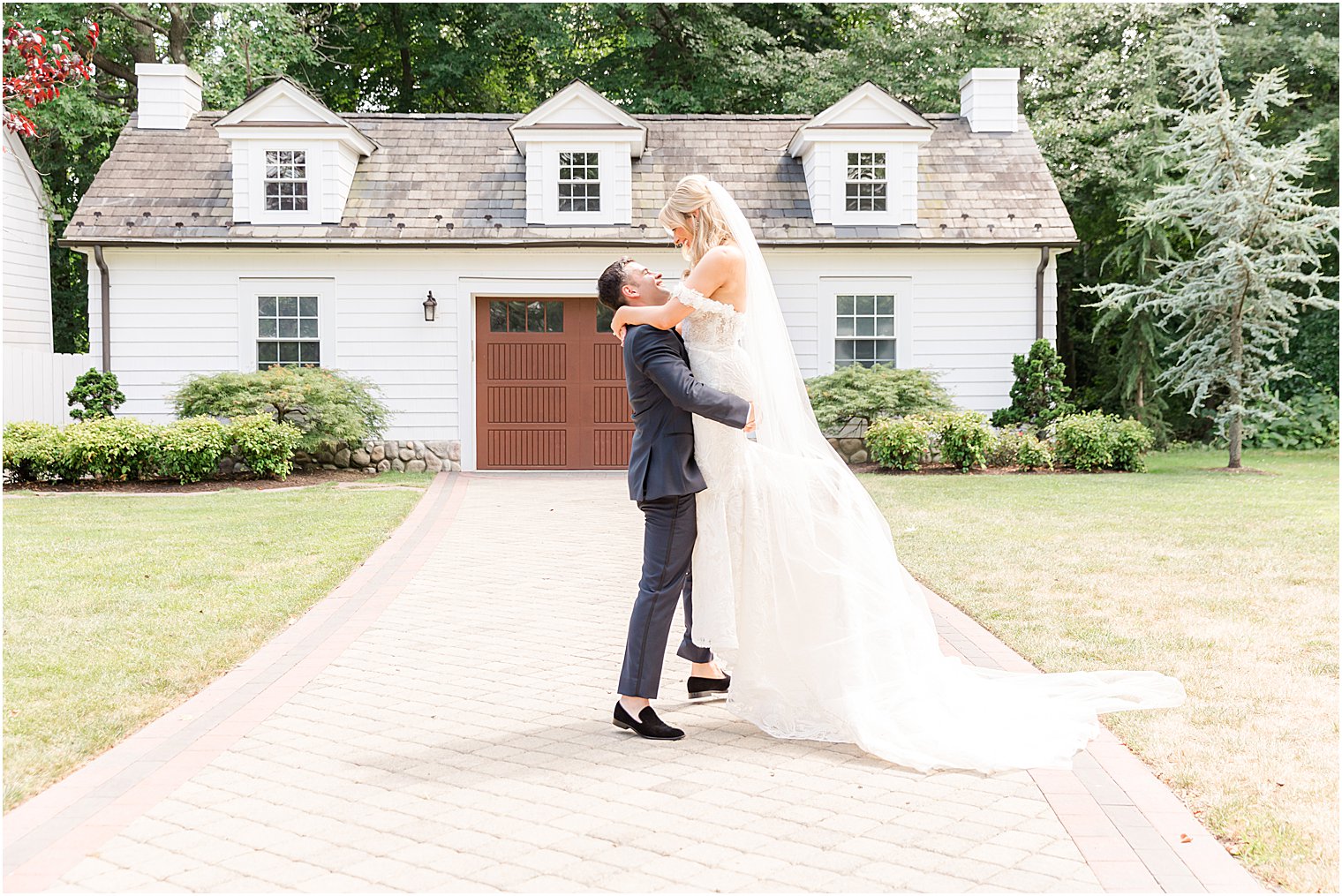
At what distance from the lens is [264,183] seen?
58.0 ft

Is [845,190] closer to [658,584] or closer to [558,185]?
[558,185]

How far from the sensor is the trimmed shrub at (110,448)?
47.3 feet

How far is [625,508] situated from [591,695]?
24.0 ft

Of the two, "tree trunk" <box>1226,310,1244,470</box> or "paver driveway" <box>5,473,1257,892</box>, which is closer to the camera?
"paver driveway" <box>5,473,1257,892</box>

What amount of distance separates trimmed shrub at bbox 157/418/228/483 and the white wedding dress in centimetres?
1144

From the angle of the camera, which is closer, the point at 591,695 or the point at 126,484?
the point at 591,695

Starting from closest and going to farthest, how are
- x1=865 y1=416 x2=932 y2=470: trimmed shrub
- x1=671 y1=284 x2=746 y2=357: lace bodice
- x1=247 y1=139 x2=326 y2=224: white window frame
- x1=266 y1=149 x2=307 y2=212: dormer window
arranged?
x1=671 y1=284 x2=746 y2=357: lace bodice → x1=865 y1=416 x2=932 y2=470: trimmed shrub → x1=247 y1=139 x2=326 y2=224: white window frame → x1=266 y1=149 x2=307 y2=212: dormer window

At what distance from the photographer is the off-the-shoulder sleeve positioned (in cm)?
475

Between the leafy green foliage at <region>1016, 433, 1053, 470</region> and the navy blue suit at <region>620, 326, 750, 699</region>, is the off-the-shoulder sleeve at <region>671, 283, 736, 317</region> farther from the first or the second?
the leafy green foliage at <region>1016, 433, 1053, 470</region>

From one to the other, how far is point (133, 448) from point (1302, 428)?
69.7ft

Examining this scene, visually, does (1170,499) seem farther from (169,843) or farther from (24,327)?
(24,327)

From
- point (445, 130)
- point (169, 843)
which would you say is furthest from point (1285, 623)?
point (445, 130)

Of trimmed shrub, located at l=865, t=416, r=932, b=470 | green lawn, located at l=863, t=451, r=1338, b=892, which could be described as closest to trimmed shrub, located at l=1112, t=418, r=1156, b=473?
green lawn, located at l=863, t=451, r=1338, b=892

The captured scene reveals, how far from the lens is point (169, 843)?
11.8 ft
